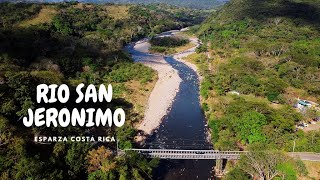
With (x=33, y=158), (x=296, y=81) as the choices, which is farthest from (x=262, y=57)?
(x=33, y=158)

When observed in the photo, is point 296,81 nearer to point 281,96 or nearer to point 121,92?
point 281,96

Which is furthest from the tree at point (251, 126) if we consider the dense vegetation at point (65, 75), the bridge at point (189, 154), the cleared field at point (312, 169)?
the dense vegetation at point (65, 75)

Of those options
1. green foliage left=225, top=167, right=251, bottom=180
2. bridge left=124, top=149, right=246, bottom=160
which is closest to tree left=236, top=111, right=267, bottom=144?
bridge left=124, top=149, right=246, bottom=160

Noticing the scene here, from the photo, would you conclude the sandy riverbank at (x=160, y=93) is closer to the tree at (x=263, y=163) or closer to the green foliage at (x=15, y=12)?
the tree at (x=263, y=163)

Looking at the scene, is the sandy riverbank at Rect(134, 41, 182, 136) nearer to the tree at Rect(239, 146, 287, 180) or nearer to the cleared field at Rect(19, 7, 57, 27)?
the tree at Rect(239, 146, 287, 180)

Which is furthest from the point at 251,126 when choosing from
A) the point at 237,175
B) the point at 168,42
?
the point at 168,42

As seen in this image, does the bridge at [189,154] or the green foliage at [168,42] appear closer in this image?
the bridge at [189,154]
